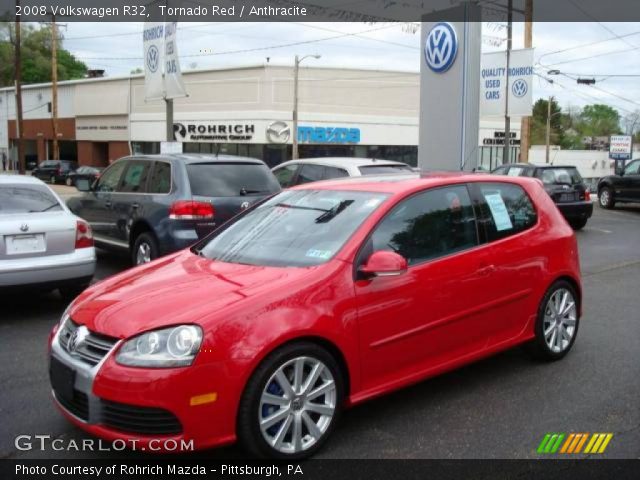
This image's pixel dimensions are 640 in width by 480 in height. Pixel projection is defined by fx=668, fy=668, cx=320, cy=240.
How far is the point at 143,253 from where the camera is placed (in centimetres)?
838

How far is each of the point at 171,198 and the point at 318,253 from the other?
4356 millimetres

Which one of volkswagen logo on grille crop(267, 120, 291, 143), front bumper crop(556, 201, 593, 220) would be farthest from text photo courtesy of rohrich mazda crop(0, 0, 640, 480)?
volkswagen logo on grille crop(267, 120, 291, 143)

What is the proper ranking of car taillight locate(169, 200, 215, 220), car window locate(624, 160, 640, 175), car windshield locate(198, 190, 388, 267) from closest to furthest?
1. car windshield locate(198, 190, 388, 267)
2. car taillight locate(169, 200, 215, 220)
3. car window locate(624, 160, 640, 175)

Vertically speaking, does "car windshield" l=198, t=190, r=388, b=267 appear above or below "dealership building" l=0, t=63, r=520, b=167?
below

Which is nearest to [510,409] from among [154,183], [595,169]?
[154,183]

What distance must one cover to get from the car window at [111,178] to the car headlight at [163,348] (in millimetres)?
6258

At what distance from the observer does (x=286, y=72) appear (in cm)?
4162

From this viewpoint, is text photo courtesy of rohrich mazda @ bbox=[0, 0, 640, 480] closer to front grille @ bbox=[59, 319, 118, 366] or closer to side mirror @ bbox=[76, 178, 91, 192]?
front grille @ bbox=[59, 319, 118, 366]

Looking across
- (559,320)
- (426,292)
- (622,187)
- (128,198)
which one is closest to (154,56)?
(128,198)

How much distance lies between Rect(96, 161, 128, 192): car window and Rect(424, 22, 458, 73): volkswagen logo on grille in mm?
9063

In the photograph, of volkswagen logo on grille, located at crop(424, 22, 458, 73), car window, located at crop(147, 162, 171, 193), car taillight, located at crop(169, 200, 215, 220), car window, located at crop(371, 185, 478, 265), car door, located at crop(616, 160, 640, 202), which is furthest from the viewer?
car door, located at crop(616, 160, 640, 202)

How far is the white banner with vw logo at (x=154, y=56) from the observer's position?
1853 centimetres

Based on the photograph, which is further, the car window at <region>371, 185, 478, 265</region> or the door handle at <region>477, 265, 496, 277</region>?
the door handle at <region>477, 265, 496, 277</region>

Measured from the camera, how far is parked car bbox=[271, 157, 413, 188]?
1018cm
